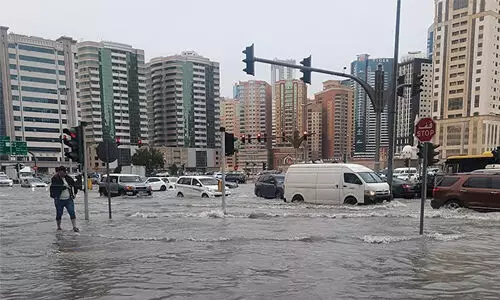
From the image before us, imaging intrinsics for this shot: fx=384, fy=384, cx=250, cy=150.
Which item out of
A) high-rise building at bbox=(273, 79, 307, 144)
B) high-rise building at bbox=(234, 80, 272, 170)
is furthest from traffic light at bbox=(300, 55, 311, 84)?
high-rise building at bbox=(234, 80, 272, 170)

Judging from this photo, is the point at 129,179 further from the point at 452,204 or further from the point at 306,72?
the point at 452,204

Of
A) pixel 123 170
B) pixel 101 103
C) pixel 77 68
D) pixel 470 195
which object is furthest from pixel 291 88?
pixel 77 68

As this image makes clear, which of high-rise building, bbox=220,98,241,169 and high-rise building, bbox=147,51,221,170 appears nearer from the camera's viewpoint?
high-rise building, bbox=220,98,241,169

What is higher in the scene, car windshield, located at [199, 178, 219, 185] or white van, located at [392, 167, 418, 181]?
car windshield, located at [199, 178, 219, 185]

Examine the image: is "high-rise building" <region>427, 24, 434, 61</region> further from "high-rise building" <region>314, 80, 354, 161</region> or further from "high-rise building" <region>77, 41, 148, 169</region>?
"high-rise building" <region>77, 41, 148, 169</region>

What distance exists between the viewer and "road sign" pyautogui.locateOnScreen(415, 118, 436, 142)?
29.5ft

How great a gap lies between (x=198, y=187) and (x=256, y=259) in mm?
16072

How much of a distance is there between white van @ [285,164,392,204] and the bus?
15.1 meters

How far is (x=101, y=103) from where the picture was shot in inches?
3861

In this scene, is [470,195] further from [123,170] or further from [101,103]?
[101,103]

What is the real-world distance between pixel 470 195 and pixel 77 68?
347ft

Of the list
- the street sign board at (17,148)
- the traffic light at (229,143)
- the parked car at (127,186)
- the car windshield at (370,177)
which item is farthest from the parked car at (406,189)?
the street sign board at (17,148)

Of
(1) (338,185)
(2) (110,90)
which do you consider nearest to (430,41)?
(2) (110,90)

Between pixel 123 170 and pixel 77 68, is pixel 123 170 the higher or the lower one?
the lower one
